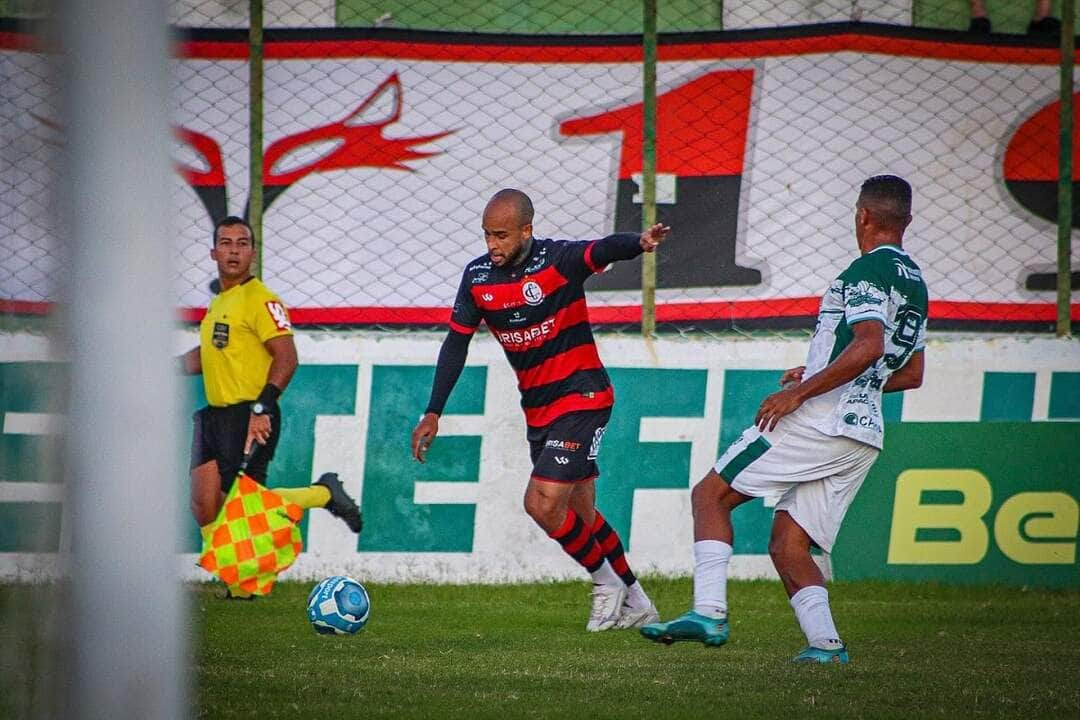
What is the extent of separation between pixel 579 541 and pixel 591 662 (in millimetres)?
1339

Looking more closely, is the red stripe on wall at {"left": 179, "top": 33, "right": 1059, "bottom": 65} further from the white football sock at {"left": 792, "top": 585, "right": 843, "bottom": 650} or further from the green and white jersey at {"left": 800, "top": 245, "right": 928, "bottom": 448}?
the white football sock at {"left": 792, "top": 585, "right": 843, "bottom": 650}

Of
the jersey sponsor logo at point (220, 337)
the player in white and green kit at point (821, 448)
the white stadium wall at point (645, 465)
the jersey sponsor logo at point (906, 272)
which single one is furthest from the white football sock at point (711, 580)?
the jersey sponsor logo at point (220, 337)

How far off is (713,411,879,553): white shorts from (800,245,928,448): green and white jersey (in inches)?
2.8

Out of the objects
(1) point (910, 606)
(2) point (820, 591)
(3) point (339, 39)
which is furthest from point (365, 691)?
(3) point (339, 39)

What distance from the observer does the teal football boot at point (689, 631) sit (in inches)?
235

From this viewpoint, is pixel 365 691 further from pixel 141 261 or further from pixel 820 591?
pixel 141 261

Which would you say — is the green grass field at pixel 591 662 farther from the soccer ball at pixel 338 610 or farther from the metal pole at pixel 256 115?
the metal pole at pixel 256 115

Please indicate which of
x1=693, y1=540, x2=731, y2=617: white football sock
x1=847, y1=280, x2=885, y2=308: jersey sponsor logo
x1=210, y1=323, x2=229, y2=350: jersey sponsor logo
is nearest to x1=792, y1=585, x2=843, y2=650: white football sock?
x1=693, y1=540, x2=731, y2=617: white football sock

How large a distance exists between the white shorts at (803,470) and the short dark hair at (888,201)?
0.89m

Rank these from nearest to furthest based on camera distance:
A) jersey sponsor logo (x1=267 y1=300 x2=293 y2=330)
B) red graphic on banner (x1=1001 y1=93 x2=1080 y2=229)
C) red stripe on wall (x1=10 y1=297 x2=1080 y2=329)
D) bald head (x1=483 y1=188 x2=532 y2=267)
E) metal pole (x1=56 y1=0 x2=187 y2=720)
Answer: metal pole (x1=56 y1=0 x2=187 y2=720), bald head (x1=483 y1=188 x2=532 y2=267), jersey sponsor logo (x1=267 y1=300 x2=293 y2=330), red stripe on wall (x1=10 y1=297 x2=1080 y2=329), red graphic on banner (x1=1001 y1=93 x2=1080 y2=229)

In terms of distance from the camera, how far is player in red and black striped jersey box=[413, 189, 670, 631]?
7480 mm

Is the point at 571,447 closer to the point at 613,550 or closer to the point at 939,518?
the point at 613,550

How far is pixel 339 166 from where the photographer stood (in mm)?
10719

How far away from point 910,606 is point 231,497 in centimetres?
404
